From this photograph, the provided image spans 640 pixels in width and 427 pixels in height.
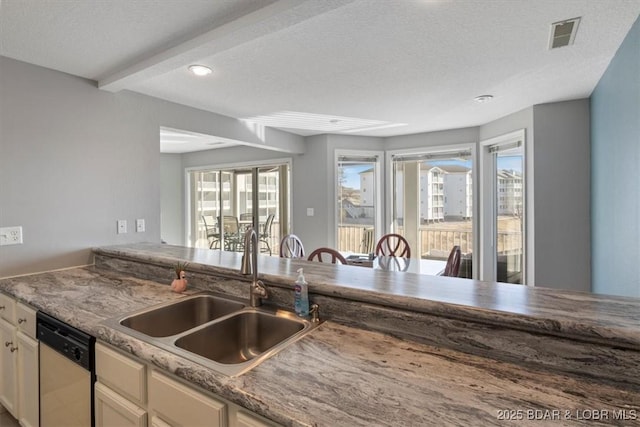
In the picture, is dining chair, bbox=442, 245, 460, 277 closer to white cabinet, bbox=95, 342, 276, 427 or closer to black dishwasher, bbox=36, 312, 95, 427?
white cabinet, bbox=95, 342, 276, 427

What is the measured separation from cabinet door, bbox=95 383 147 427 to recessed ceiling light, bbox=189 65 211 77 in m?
2.05

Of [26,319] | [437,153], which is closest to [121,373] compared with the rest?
[26,319]

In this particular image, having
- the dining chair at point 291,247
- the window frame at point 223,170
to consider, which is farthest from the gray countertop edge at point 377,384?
the window frame at point 223,170

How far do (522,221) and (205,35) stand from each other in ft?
11.9

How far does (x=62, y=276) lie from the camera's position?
233 centimetres

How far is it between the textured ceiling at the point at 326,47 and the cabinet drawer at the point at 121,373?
164cm

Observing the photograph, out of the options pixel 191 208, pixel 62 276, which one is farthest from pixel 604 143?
pixel 191 208

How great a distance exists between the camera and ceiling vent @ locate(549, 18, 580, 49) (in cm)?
179

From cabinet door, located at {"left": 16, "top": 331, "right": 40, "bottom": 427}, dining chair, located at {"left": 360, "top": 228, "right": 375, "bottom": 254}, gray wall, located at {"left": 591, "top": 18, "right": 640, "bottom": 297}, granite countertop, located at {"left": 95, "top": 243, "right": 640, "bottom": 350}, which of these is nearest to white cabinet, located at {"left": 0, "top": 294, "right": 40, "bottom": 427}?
cabinet door, located at {"left": 16, "top": 331, "right": 40, "bottom": 427}

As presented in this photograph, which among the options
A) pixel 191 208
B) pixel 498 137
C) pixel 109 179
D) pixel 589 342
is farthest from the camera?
pixel 191 208

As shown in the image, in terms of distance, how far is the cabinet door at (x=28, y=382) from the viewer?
1.80m

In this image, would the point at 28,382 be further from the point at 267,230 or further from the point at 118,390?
the point at 267,230

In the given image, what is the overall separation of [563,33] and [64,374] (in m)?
3.28

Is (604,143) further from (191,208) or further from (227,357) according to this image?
(191,208)
